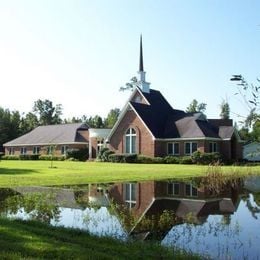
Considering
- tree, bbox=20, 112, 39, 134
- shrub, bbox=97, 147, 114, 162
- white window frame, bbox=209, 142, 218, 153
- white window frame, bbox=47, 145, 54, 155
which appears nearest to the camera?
white window frame, bbox=209, 142, 218, 153

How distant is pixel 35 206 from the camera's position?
14.9 metres

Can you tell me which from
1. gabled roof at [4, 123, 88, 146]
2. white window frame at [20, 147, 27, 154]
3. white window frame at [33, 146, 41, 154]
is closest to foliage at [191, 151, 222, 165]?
gabled roof at [4, 123, 88, 146]

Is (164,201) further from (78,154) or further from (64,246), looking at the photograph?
(78,154)

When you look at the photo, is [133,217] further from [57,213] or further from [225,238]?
[225,238]

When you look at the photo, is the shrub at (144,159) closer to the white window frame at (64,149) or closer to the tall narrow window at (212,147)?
the tall narrow window at (212,147)

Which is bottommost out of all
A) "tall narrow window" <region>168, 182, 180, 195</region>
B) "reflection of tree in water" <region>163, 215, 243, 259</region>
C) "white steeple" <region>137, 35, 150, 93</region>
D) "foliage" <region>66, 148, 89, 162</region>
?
"reflection of tree in water" <region>163, 215, 243, 259</region>

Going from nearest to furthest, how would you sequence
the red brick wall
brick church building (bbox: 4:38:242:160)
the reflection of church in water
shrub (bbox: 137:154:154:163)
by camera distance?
1. the reflection of church in water
2. shrub (bbox: 137:154:154:163)
3. brick church building (bbox: 4:38:242:160)
4. the red brick wall

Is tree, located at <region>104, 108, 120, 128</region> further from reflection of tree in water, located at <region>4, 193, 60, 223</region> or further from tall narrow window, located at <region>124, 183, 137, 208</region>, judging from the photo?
reflection of tree in water, located at <region>4, 193, 60, 223</region>

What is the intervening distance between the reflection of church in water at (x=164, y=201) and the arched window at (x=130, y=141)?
3219 centimetres

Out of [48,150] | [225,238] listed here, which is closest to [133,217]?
[225,238]

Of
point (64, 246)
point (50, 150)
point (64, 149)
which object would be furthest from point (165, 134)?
point (64, 246)

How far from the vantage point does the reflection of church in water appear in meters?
12.9

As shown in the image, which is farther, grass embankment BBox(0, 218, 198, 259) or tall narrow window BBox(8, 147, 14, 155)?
tall narrow window BBox(8, 147, 14, 155)

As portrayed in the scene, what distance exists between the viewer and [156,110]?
2366 inches
